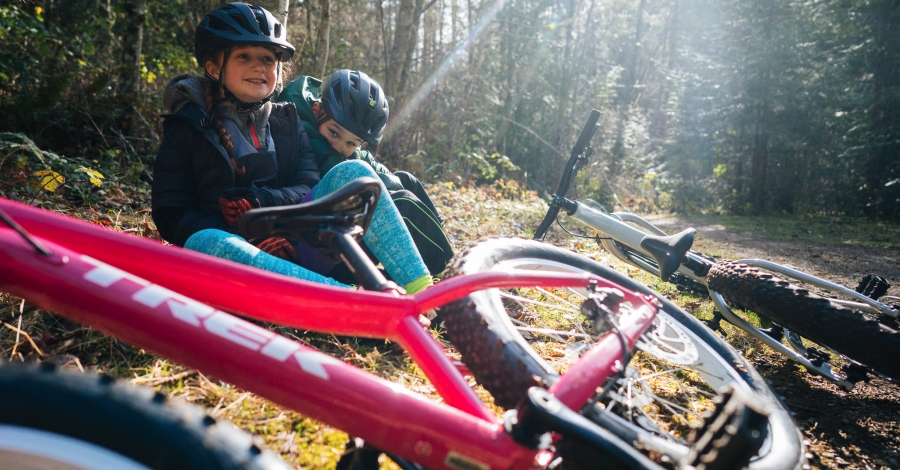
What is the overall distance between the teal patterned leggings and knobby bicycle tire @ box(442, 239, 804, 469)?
28 centimetres

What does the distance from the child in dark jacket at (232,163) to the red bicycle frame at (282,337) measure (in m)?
0.58

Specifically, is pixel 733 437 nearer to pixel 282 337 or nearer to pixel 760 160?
pixel 282 337

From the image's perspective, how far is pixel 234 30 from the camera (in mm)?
2303

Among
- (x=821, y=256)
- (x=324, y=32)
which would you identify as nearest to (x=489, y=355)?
(x=324, y=32)

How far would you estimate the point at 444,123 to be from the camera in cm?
1100

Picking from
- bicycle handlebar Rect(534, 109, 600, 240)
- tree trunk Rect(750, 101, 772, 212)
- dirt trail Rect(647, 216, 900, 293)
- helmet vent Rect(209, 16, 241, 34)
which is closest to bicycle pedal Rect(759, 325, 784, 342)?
bicycle handlebar Rect(534, 109, 600, 240)

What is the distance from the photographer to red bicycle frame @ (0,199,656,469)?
95 centimetres

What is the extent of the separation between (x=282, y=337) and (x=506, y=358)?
0.62 meters

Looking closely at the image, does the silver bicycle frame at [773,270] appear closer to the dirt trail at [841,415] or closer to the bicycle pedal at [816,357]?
the bicycle pedal at [816,357]

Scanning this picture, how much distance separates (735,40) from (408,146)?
980 cm

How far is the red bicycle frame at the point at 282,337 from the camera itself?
952mm

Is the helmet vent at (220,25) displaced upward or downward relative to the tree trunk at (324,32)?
downward

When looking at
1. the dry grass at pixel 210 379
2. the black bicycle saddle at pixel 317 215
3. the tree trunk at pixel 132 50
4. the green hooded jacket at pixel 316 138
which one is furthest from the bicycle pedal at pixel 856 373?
the tree trunk at pixel 132 50

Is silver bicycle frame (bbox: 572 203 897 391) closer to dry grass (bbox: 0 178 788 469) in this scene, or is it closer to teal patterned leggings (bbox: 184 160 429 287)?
dry grass (bbox: 0 178 788 469)
